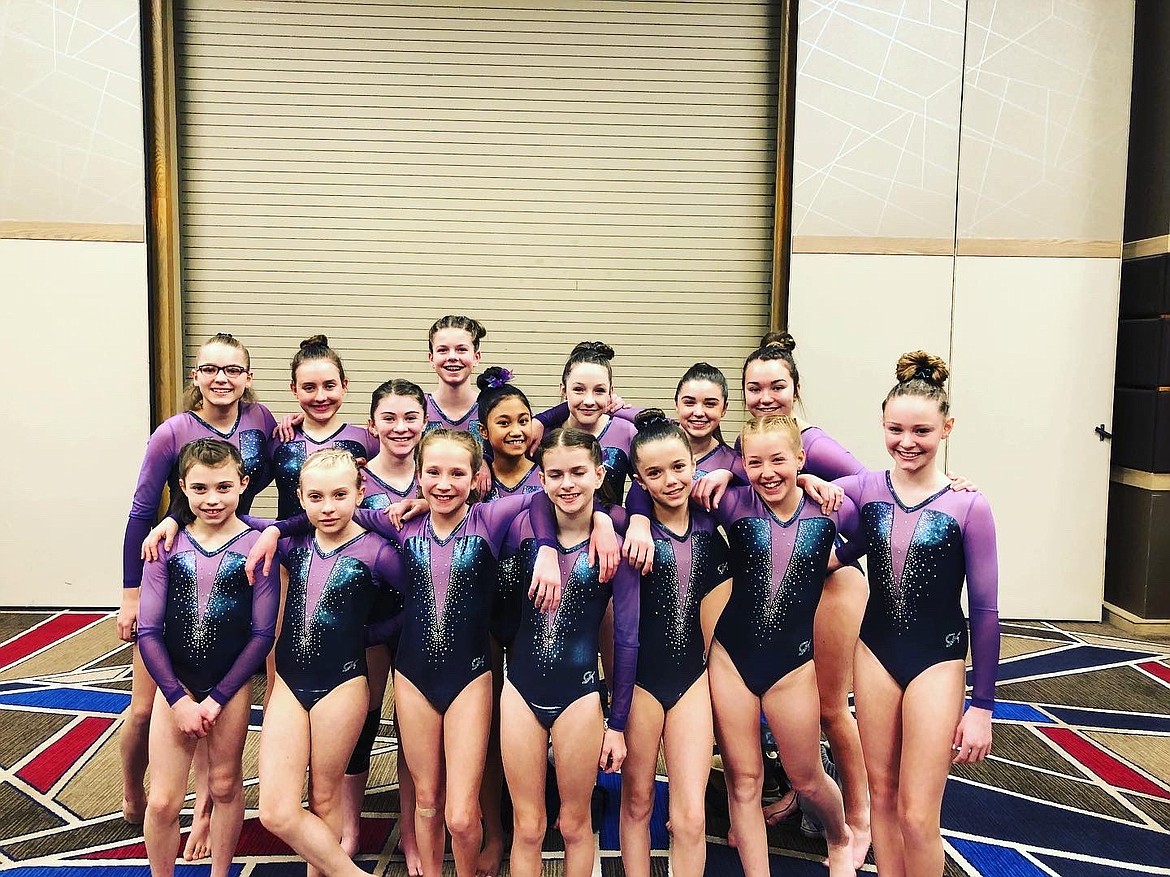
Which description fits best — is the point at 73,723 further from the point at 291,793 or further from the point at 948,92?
the point at 948,92

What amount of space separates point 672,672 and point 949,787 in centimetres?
148

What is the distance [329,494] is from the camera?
2.22 m

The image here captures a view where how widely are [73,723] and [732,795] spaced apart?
2.68m

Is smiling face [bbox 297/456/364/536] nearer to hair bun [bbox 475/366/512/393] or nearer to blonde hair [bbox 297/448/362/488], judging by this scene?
blonde hair [bbox 297/448/362/488]

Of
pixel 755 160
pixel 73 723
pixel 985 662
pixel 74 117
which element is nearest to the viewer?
pixel 985 662

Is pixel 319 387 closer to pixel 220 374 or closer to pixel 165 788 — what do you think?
pixel 220 374

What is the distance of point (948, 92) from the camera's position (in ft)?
15.5

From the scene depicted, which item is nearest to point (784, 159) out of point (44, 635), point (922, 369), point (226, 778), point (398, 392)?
point (922, 369)

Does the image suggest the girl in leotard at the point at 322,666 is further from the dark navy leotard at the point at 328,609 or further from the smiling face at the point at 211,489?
the smiling face at the point at 211,489

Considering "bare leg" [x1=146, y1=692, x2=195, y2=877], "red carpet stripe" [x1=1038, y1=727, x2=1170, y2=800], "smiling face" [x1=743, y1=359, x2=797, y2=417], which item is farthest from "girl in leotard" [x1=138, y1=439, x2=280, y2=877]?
"red carpet stripe" [x1=1038, y1=727, x2=1170, y2=800]

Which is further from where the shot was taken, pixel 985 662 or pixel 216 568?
pixel 216 568

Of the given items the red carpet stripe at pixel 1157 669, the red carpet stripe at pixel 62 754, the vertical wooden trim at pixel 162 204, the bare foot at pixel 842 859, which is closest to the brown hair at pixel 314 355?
the red carpet stripe at pixel 62 754

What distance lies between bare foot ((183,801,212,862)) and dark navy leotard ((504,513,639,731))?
1118 mm

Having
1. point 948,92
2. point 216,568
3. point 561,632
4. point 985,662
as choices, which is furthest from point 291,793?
point 948,92
